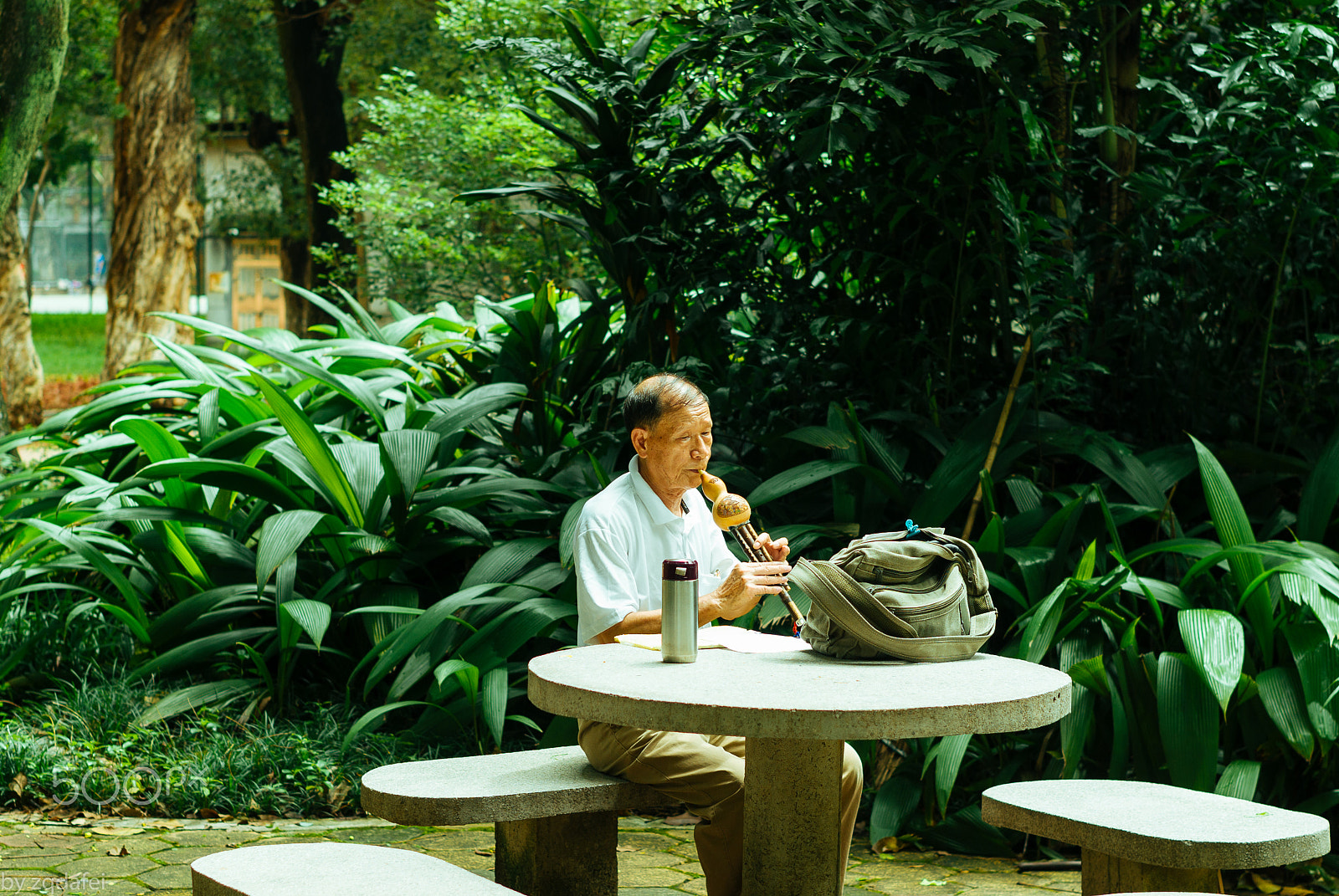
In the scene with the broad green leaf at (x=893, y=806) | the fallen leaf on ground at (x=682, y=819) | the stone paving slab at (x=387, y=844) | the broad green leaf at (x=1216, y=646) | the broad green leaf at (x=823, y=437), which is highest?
the broad green leaf at (x=823, y=437)

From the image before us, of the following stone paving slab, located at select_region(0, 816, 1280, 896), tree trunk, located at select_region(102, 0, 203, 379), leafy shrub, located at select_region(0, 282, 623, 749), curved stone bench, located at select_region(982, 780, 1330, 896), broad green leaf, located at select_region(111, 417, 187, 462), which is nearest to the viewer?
curved stone bench, located at select_region(982, 780, 1330, 896)

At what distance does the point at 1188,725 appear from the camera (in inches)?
140

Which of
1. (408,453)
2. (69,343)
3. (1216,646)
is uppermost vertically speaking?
(69,343)

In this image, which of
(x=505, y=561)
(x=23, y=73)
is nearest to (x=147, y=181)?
(x=23, y=73)

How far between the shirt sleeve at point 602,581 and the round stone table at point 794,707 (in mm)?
105

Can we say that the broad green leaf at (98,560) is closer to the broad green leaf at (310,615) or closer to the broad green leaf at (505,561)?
the broad green leaf at (310,615)

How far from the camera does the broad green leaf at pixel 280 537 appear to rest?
14.1 ft

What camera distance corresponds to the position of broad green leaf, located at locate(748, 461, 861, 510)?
447 centimetres

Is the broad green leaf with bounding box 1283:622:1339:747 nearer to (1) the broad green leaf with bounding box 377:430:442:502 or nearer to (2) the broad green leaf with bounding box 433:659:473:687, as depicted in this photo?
(2) the broad green leaf with bounding box 433:659:473:687

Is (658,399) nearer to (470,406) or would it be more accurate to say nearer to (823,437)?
(823,437)

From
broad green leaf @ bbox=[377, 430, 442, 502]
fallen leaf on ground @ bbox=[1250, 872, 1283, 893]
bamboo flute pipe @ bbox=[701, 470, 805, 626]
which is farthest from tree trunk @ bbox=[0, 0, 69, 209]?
fallen leaf on ground @ bbox=[1250, 872, 1283, 893]

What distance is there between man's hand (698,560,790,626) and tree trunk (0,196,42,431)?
1002cm

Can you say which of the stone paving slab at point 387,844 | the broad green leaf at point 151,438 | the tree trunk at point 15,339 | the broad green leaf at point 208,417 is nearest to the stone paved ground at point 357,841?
the stone paving slab at point 387,844

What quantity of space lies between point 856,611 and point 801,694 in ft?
1.07
